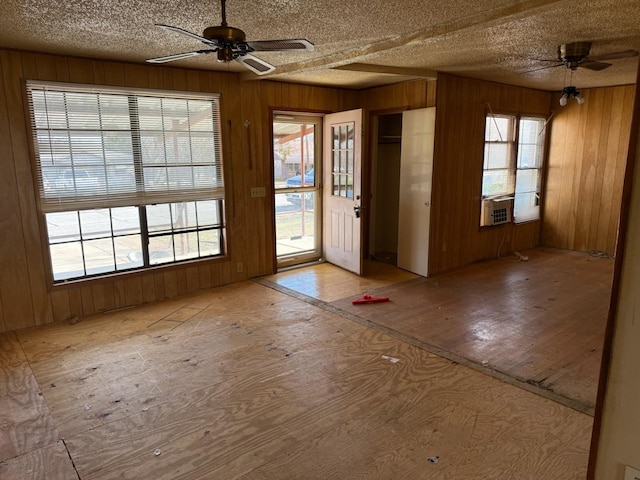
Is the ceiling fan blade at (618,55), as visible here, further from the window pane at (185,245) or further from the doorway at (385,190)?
the window pane at (185,245)

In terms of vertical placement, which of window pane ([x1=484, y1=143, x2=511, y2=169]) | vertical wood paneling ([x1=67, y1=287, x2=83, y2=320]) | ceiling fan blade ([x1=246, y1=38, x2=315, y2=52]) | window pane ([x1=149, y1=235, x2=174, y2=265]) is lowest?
vertical wood paneling ([x1=67, y1=287, x2=83, y2=320])

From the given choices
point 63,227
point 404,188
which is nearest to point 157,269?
point 63,227

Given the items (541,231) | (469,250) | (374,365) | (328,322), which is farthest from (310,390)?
(541,231)

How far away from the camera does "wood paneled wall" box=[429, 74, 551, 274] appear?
5.22 metres

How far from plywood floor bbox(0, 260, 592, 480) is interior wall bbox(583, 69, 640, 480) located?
1.37 metres

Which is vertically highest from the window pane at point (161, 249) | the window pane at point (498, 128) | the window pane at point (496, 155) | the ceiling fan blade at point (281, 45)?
the ceiling fan blade at point (281, 45)

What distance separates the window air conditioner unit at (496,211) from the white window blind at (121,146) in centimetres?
364

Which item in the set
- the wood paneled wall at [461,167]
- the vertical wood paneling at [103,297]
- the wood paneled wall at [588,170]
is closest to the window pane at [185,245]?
the vertical wood paneling at [103,297]

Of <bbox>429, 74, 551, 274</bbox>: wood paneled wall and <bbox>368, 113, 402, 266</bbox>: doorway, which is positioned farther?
<bbox>368, 113, 402, 266</bbox>: doorway

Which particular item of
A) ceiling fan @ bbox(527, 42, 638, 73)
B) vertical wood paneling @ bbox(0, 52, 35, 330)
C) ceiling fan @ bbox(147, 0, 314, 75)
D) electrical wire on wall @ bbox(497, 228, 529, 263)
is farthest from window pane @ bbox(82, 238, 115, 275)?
electrical wire on wall @ bbox(497, 228, 529, 263)

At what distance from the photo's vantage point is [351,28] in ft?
10.1

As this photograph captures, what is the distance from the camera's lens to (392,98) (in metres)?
5.56

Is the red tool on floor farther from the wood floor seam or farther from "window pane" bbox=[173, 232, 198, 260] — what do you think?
"window pane" bbox=[173, 232, 198, 260]

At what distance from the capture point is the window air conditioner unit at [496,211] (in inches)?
239
